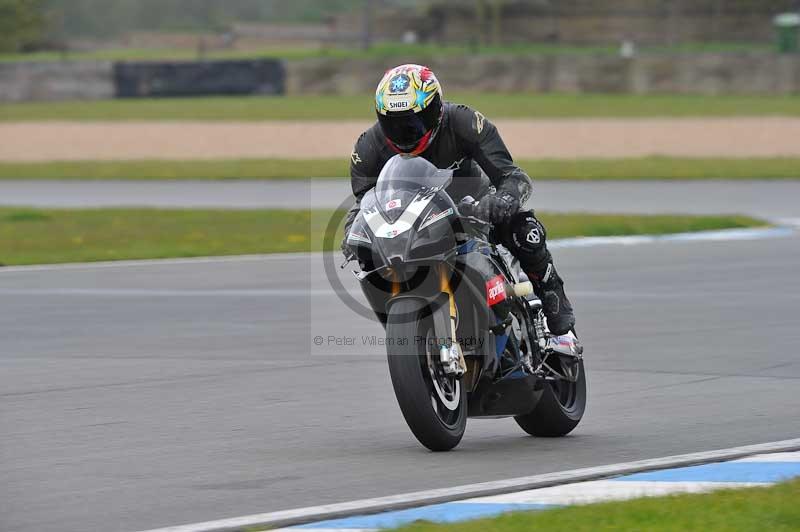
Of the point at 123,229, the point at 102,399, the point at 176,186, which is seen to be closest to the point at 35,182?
the point at 176,186

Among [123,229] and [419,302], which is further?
[123,229]

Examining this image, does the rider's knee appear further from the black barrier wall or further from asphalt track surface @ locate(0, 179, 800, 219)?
the black barrier wall

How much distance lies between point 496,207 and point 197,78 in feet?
155

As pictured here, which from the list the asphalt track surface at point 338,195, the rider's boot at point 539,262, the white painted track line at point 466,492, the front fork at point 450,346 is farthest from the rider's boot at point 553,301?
the asphalt track surface at point 338,195

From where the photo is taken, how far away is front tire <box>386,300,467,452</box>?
21.3 feet

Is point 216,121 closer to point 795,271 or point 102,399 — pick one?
point 795,271

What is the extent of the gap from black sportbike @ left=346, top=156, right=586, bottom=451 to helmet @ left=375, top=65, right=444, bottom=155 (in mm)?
176

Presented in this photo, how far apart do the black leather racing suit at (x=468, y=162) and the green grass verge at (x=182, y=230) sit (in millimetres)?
9726

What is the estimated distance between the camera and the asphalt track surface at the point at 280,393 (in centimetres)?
623

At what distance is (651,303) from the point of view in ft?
42.7

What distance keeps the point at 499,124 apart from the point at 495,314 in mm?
33163

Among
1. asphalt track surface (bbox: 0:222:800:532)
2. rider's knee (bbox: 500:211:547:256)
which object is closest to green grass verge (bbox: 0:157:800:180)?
asphalt track surface (bbox: 0:222:800:532)

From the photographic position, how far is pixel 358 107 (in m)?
50.6

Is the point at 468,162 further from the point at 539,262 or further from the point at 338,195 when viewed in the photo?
the point at 338,195
